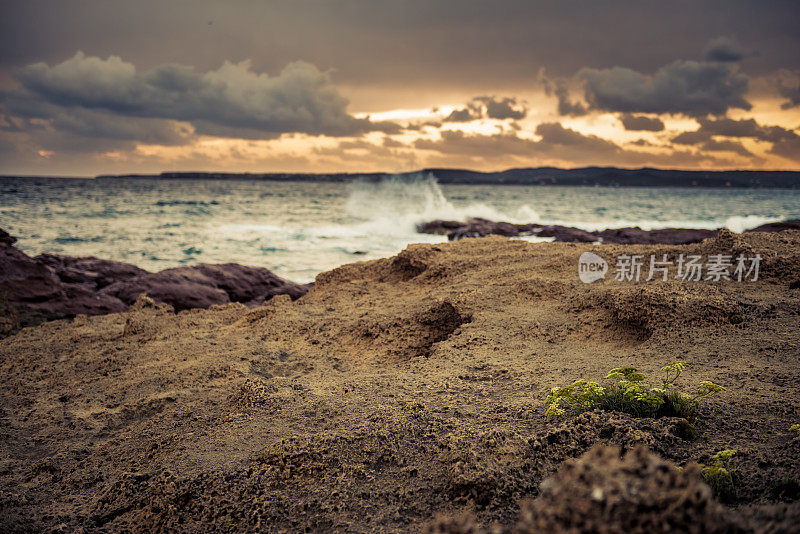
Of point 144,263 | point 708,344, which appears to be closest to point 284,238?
point 144,263

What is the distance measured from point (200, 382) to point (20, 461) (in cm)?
115

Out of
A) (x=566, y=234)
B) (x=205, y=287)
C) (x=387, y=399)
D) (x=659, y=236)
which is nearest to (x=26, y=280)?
(x=205, y=287)

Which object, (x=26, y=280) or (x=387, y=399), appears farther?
(x=26, y=280)

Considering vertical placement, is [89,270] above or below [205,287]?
below

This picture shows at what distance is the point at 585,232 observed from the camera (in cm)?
2097

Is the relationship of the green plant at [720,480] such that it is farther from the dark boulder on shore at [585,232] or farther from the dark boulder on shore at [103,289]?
the dark boulder on shore at [585,232]

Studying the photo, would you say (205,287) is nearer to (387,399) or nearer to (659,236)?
(387,399)

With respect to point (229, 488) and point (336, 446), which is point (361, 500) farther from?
point (229, 488)

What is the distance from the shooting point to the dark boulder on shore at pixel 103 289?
23.2ft

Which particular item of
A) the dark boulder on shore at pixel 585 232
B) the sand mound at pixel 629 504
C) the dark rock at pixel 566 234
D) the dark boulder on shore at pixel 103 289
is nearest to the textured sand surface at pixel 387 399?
the sand mound at pixel 629 504

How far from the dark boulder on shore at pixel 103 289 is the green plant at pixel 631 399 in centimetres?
643

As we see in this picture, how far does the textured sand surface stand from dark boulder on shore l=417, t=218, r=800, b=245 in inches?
319

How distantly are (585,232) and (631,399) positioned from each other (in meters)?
19.8

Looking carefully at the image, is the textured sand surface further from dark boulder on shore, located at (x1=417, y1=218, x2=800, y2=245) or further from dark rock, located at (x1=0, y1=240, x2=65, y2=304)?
dark boulder on shore, located at (x1=417, y1=218, x2=800, y2=245)
